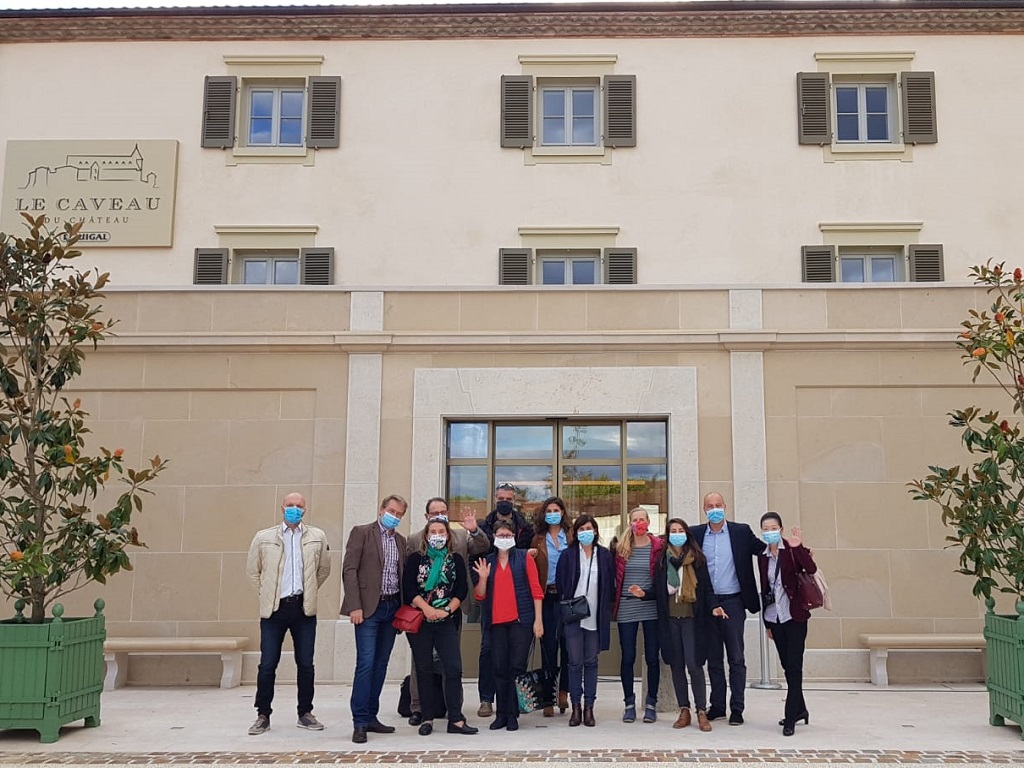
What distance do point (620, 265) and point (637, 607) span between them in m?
7.26

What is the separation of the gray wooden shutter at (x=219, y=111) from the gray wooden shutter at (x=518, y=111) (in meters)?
4.18

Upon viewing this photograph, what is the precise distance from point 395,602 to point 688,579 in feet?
8.29

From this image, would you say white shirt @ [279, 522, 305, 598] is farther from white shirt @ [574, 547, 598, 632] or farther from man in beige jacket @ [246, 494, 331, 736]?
white shirt @ [574, 547, 598, 632]

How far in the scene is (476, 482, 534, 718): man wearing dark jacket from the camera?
9867mm

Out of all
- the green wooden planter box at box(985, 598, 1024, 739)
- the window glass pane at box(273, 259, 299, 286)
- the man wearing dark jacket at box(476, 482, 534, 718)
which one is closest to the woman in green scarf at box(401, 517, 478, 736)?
the man wearing dark jacket at box(476, 482, 534, 718)

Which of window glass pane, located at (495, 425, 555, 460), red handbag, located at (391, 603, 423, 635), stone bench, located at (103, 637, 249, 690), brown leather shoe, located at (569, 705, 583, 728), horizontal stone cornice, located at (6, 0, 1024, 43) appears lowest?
brown leather shoe, located at (569, 705, 583, 728)

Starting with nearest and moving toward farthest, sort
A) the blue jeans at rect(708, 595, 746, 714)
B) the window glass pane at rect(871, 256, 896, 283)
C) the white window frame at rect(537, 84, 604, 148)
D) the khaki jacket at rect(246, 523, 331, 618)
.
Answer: the khaki jacket at rect(246, 523, 331, 618)
the blue jeans at rect(708, 595, 746, 714)
the window glass pane at rect(871, 256, 896, 283)
the white window frame at rect(537, 84, 604, 148)

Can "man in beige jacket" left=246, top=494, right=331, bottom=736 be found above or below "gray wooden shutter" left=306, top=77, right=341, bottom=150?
below

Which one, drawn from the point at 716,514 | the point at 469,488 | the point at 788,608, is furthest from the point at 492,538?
the point at 469,488

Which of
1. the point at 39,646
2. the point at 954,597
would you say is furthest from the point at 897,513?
the point at 39,646

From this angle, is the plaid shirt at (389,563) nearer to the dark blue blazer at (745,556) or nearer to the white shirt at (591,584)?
the white shirt at (591,584)

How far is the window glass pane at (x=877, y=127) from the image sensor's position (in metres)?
16.5

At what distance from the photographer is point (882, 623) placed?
12.2m

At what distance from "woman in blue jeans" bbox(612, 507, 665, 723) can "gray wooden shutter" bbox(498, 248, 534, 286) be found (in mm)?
6784
